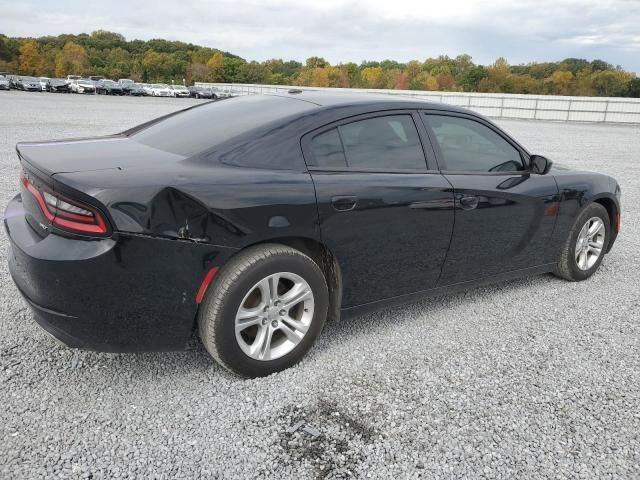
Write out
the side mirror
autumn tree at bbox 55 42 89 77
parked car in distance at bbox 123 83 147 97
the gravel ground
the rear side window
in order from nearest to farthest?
the gravel ground
the rear side window
the side mirror
parked car in distance at bbox 123 83 147 97
autumn tree at bbox 55 42 89 77

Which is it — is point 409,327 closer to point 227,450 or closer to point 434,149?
point 434,149

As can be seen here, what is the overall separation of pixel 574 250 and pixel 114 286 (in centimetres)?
373

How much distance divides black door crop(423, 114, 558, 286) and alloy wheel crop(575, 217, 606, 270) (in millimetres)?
564

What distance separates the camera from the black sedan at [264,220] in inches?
95.9

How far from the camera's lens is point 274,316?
290 centimetres

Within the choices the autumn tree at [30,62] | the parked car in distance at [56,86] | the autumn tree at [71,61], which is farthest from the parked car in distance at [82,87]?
the autumn tree at [30,62]

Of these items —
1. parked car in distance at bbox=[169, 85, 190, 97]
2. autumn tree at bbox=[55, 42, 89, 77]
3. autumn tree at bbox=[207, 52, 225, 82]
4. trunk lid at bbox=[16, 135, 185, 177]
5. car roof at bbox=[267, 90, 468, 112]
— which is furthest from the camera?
autumn tree at bbox=[55, 42, 89, 77]

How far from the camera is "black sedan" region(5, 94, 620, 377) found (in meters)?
2.44

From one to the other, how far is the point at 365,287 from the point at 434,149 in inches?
41.1

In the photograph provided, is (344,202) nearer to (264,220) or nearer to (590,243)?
(264,220)

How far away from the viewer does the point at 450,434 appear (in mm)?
2539

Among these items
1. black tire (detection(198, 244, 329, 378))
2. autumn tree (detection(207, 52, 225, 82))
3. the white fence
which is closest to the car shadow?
black tire (detection(198, 244, 329, 378))

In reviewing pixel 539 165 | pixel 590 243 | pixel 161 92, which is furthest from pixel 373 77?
pixel 539 165

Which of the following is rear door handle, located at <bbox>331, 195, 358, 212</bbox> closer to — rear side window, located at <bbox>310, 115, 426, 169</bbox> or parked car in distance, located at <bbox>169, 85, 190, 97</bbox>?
rear side window, located at <bbox>310, 115, 426, 169</bbox>
